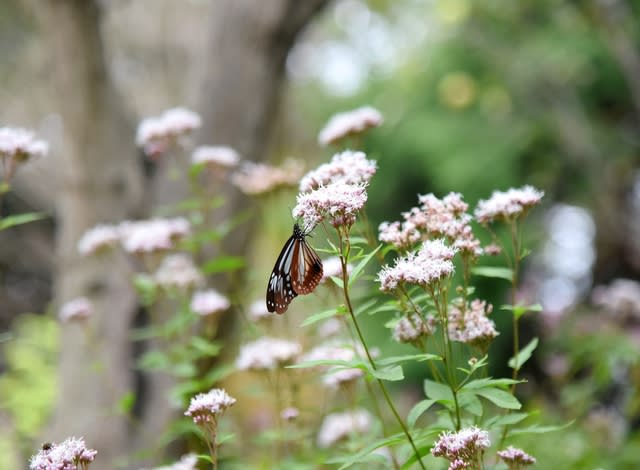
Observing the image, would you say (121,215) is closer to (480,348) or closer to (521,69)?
(480,348)

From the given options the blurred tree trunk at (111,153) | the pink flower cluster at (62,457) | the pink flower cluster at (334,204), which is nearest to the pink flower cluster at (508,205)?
the pink flower cluster at (334,204)

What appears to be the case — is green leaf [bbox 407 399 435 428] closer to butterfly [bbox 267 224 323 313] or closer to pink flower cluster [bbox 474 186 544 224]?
butterfly [bbox 267 224 323 313]

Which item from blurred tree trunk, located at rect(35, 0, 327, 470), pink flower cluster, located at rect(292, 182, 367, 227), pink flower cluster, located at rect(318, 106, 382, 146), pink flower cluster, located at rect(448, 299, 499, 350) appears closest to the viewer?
pink flower cluster, located at rect(292, 182, 367, 227)

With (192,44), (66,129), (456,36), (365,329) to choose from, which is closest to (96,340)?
(66,129)

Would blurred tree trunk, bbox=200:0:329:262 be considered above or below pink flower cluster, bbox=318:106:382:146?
above

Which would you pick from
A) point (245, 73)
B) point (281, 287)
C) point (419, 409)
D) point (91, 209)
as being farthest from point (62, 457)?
point (245, 73)

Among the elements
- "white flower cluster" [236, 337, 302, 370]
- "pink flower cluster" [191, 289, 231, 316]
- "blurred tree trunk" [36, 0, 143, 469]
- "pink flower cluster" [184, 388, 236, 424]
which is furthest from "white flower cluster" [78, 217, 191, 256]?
"pink flower cluster" [184, 388, 236, 424]

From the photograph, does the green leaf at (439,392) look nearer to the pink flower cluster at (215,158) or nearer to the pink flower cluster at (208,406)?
the pink flower cluster at (208,406)
